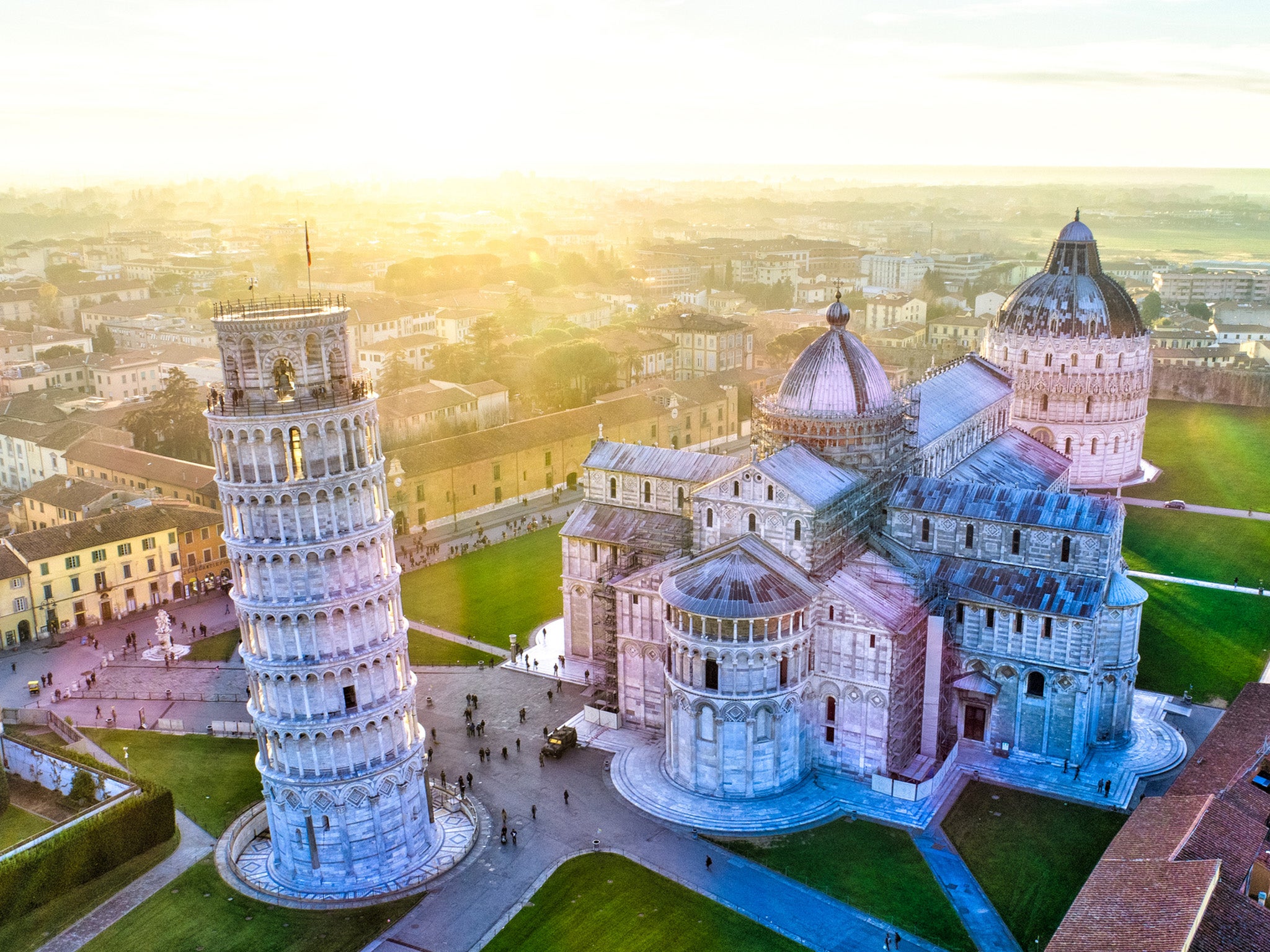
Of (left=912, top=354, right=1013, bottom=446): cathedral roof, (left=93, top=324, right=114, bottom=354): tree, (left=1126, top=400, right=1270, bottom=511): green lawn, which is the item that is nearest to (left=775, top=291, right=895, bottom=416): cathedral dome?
(left=912, top=354, right=1013, bottom=446): cathedral roof

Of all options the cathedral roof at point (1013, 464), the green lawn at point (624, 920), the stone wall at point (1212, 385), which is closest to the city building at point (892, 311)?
the stone wall at point (1212, 385)

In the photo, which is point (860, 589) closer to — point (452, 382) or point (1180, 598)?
point (1180, 598)

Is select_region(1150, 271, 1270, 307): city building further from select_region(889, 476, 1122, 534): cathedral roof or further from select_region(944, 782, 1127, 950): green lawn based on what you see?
select_region(944, 782, 1127, 950): green lawn

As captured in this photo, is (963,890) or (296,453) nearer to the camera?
(296,453)

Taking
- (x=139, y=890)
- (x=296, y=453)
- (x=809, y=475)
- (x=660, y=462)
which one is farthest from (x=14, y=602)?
(x=809, y=475)

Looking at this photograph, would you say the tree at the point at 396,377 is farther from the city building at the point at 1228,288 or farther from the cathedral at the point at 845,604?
the city building at the point at 1228,288

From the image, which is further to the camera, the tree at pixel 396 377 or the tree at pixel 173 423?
the tree at pixel 396 377

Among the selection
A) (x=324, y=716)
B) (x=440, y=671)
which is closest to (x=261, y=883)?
(x=324, y=716)

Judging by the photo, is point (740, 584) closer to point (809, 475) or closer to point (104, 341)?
point (809, 475)
